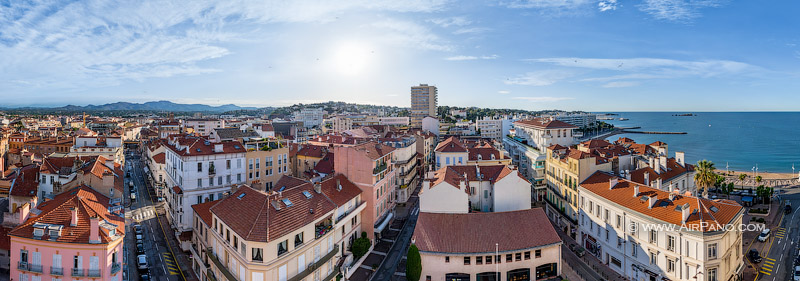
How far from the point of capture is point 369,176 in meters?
41.8

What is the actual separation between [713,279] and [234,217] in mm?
37062

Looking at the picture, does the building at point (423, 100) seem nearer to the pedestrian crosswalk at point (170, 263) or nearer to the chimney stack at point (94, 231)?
the pedestrian crosswalk at point (170, 263)

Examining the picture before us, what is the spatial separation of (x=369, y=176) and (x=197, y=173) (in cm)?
1985

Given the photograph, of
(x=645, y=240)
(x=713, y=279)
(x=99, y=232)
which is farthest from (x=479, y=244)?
(x=99, y=232)

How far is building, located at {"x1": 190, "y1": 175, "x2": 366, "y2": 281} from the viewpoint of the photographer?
26.1 m

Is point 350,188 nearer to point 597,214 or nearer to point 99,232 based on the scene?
point 99,232

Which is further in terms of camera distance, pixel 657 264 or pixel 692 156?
pixel 692 156

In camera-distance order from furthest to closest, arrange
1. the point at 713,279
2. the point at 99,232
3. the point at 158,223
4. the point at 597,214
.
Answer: the point at 158,223
the point at 597,214
the point at 713,279
the point at 99,232

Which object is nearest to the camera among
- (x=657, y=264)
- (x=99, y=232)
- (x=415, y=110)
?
(x=99, y=232)

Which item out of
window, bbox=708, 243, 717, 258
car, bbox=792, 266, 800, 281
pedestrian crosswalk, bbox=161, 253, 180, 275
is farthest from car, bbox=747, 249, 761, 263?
pedestrian crosswalk, bbox=161, 253, 180, 275

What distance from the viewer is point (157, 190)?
62.9 m

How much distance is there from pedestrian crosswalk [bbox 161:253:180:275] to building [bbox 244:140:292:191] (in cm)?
1196

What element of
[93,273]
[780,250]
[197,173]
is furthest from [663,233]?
[197,173]

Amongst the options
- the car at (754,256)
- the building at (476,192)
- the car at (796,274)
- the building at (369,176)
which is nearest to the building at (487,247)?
the building at (476,192)
